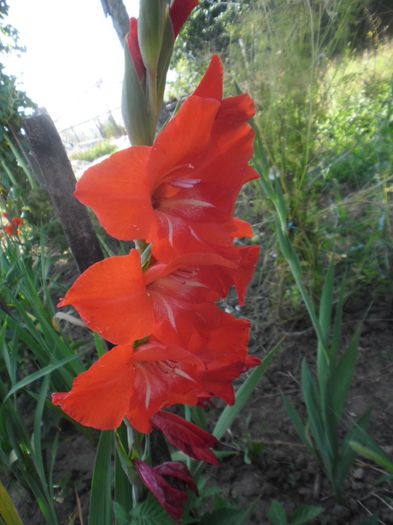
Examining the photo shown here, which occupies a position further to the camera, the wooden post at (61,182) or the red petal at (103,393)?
the wooden post at (61,182)

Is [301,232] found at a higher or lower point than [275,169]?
lower

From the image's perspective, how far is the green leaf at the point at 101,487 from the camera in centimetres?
67

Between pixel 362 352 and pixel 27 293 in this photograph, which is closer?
pixel 27 293

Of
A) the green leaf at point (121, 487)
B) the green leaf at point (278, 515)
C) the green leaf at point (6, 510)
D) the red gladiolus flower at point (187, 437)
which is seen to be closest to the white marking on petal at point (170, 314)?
Result: the red gladiolus flower at point (187, 437)

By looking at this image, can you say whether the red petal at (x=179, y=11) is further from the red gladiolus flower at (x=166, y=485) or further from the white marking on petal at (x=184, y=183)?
the red gladiolus flower at (x=166, y=485)

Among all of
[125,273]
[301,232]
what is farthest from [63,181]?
[301,232]

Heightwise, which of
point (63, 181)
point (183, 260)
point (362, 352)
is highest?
point (63, 181)

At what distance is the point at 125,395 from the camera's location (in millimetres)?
568

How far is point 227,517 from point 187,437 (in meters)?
0.21

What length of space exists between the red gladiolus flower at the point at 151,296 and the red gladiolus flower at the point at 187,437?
0.18 m

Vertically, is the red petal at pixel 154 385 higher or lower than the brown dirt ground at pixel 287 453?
higher

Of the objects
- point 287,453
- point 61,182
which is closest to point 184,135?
point 61,182

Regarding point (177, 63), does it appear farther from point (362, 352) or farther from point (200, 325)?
point (200, 325)

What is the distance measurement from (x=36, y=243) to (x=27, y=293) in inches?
103
